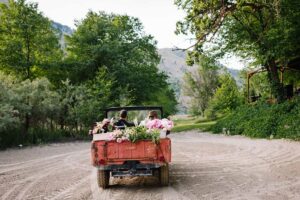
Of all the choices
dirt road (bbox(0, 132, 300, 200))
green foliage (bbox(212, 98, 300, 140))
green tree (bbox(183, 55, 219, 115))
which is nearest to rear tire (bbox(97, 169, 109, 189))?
dirt road (bbox(0, 132, 300, 200))

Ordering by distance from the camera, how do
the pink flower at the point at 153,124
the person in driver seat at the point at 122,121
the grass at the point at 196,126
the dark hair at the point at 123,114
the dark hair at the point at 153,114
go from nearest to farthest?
1. the pink flower at the point at 153,124
2. the person in driver seat at the point at 122,121
3. the dark hair at the point at 123,114
4. the dark hair at the point at 153,114
5. the grass at the point at 196,126

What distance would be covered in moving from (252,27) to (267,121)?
7.33 meters

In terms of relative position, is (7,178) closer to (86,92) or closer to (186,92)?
(86,92)

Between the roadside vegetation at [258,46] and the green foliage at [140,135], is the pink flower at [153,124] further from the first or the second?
the roadside vegetation at [258,46]

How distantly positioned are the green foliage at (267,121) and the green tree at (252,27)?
222 cm

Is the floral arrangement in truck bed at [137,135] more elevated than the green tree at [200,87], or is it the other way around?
the green tree at [200,87]

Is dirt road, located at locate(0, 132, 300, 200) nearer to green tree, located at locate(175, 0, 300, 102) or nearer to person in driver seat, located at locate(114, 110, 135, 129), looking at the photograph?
person in driver seat, located at locate(114, 110, 135, 129)

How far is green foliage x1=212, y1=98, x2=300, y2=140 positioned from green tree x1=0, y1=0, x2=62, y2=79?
17.2 meters

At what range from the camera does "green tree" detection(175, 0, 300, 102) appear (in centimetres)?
1912

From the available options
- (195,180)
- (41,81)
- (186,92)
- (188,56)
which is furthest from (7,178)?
(186,92)

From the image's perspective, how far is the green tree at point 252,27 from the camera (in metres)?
19.1

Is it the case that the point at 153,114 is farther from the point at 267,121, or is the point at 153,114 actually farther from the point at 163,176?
the point at 267,121

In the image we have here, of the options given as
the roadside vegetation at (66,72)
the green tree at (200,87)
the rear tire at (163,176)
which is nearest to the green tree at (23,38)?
the roadside vegetation at (66,72)

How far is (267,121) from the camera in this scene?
84.4 ft
